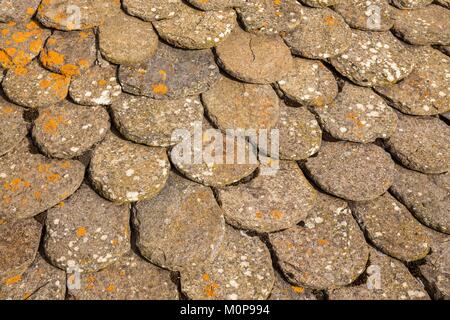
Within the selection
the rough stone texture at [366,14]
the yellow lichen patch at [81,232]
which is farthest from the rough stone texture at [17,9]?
the rough stone texture at [366,14]

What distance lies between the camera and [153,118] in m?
1.60

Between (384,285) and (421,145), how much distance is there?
62cm

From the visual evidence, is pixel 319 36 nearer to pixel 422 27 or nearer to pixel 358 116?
pixel 358 116

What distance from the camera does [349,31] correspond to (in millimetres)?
1868

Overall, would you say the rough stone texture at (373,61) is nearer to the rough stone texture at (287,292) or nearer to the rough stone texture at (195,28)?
the rough stone texture at (195,28)

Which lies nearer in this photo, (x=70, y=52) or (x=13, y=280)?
(x=13, y=280)

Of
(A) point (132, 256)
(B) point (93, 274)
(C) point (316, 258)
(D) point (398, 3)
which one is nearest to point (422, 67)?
(D) point (398, 3)

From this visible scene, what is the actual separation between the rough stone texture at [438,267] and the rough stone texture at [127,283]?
992 millimetres

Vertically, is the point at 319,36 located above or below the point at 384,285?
above

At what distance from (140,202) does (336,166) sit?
2.59ft

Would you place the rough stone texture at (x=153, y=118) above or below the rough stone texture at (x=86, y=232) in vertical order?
above

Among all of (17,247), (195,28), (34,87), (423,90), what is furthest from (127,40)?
(423,90)

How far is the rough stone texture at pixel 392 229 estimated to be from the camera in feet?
5.48
